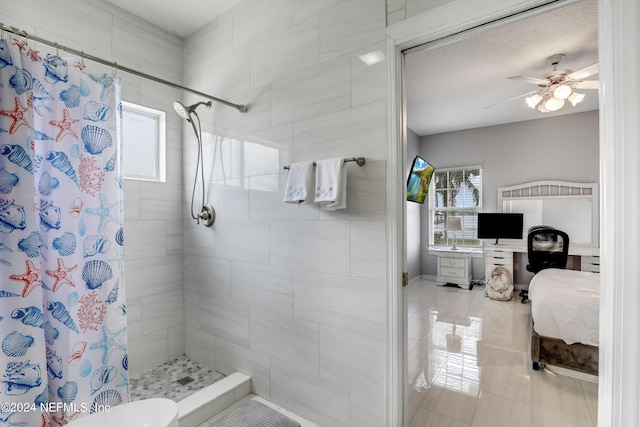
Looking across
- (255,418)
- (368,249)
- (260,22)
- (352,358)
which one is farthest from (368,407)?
(260,22)

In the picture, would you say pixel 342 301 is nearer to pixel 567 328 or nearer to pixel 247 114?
pixel 247 114

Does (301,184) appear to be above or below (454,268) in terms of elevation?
above

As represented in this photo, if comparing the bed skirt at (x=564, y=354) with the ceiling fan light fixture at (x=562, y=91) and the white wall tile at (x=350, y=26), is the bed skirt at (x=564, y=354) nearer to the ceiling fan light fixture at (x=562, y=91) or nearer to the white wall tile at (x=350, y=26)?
the ceiling fan light fixture at (x=562, y=91)

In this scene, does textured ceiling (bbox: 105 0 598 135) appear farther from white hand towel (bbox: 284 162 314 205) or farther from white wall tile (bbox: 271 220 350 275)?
white wall tile (bbox: 271 220 350 275)

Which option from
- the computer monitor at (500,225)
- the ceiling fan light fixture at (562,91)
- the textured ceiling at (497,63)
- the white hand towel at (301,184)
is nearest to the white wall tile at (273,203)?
the white hand towel at (301,184)

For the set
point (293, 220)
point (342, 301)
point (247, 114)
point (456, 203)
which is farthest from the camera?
point (456, 203)

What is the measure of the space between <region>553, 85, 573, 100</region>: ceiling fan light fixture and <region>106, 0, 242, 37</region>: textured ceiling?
280 cm

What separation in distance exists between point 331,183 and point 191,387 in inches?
70.3

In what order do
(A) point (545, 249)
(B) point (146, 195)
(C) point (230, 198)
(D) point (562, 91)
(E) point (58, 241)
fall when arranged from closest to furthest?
(E) point (58, 241)
(C) point (230, 198)
(B) point (146, 195)
(D) point (562, 91)
(A) point (545, 249)

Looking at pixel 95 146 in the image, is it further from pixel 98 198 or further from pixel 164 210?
pixel 164 210

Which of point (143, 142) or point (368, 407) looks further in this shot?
point (143, 142)

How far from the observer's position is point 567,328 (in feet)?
7.45

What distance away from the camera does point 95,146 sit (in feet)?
4.82

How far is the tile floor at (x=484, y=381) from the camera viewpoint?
194 centimetres
